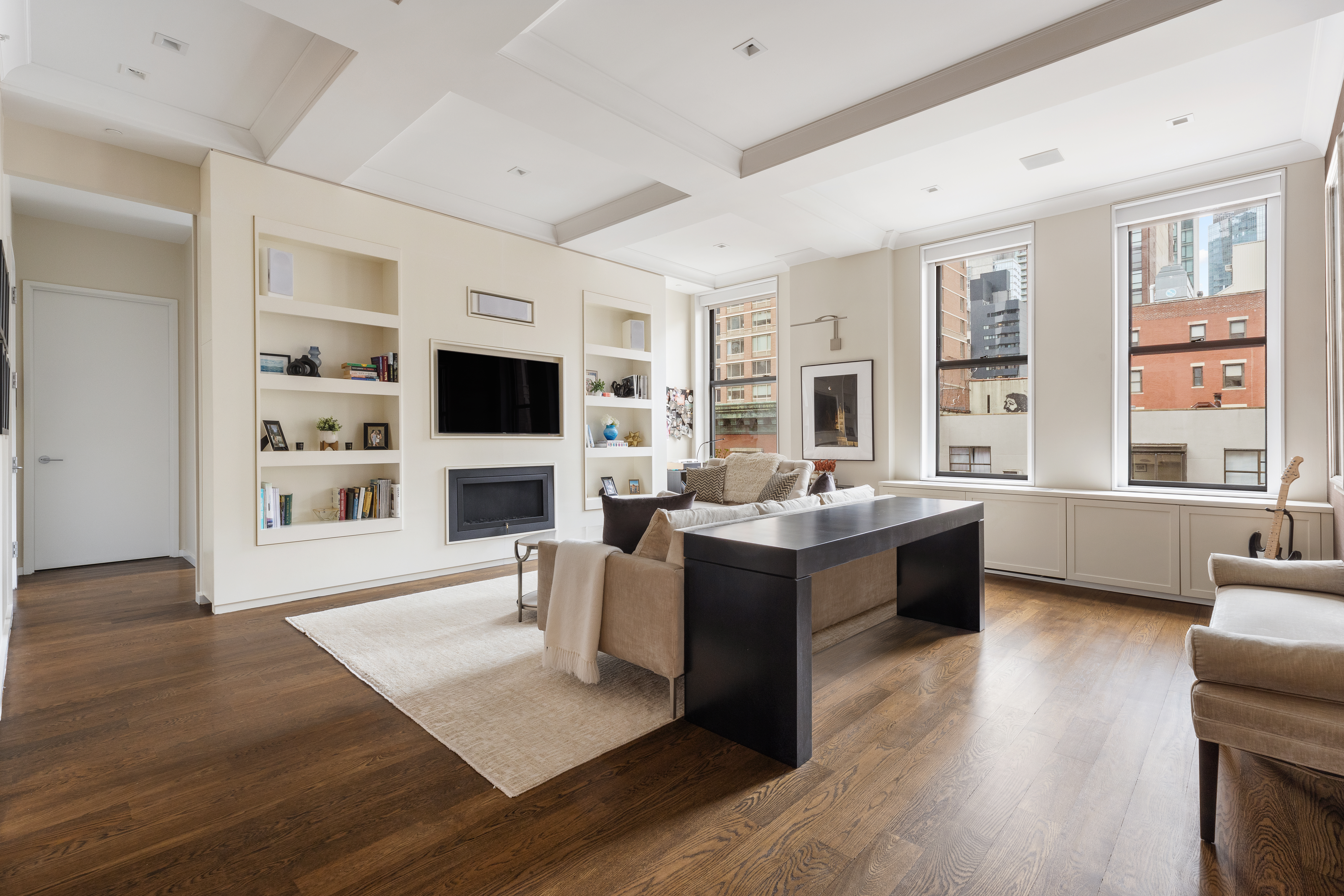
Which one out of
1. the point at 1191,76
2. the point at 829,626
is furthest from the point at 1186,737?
the point at 1191,76

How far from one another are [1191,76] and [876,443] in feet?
10.7

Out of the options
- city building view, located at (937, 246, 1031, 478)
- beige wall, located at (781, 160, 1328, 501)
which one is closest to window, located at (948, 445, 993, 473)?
city building view, located at (937, 246, 1031, 478)

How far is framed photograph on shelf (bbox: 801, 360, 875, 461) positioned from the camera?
5.84 m

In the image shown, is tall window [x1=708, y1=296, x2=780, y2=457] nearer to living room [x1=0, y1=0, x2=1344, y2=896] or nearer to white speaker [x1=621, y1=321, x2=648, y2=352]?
living room [x1=0, y1=0, x2=1344, y2=896]

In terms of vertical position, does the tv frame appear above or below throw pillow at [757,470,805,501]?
above

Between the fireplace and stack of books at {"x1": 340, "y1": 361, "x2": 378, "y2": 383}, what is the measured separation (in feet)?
2.94

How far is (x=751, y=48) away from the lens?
2.97 metres

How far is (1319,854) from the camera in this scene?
1.59 m

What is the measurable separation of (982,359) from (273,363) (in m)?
5.39

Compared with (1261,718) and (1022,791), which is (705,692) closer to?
(1022,791)

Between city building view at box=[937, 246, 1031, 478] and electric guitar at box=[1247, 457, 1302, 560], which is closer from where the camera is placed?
electric guitar at box=[1247, 457, 1302, 560]

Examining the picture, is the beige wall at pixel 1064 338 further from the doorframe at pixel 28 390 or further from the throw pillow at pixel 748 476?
the doorframe at pixel 28 390

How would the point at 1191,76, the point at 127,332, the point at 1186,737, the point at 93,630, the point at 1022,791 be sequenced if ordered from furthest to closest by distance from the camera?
the point at 127,332
the point at 93,630
the point at 1191,76
the point at 1186,737
the point at 1022,791

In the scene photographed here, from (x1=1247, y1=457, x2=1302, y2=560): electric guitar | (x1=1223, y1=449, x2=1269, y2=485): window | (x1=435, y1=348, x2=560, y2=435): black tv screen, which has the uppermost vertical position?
(x1=435, y1=348, x2=560, y2=435): black tv screen
